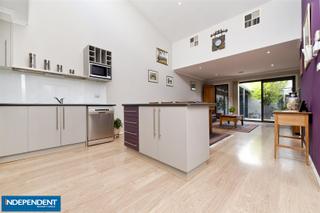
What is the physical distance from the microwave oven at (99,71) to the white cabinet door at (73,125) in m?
0.91

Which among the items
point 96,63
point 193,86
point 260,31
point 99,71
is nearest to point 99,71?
point 99,71

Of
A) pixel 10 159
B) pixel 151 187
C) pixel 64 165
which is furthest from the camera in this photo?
pixel 10 159

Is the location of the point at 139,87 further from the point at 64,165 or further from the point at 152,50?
the point at 64,165

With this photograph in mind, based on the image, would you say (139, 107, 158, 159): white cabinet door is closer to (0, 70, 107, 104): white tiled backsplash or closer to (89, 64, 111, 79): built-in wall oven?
(89, 64, 111, 79): built-in wall oven

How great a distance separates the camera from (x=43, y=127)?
7.63ft

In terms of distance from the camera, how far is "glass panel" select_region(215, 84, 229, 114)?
8.09 meters

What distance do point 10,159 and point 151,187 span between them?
2.33 metres

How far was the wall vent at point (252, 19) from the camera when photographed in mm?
3666

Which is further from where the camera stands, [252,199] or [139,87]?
[139,87]

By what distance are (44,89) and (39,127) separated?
3.04 feet

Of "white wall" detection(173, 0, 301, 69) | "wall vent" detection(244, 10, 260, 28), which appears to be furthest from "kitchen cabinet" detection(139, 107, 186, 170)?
"wall vent" detection(244, 10, 260, 28)

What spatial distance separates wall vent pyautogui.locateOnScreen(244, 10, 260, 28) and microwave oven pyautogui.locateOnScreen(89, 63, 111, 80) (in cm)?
410

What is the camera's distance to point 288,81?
239 inches

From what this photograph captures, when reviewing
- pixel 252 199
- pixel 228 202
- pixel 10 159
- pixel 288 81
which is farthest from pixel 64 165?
pixel 288 81
